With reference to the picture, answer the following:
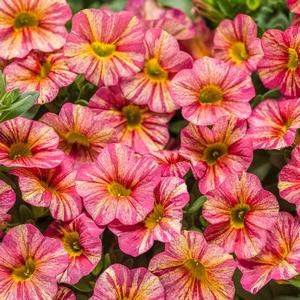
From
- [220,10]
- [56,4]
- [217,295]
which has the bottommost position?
[217,295]

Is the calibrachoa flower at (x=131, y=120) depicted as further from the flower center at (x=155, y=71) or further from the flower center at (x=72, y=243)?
the flower center at (x=72, y=243)

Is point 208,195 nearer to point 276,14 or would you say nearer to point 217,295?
point 217,295

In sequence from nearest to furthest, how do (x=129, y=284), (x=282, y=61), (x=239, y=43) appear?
(x=129, y=284) → (x=282, y=61) → (x=239, y=43)

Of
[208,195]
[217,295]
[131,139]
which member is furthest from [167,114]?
[217,295]

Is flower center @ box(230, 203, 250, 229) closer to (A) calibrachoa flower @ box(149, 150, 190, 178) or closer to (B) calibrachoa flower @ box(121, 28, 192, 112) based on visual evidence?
(A) calibrachoa flower @ box(149, 150, 190, 178)

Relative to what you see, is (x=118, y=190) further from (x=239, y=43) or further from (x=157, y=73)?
(x=239, y=43)

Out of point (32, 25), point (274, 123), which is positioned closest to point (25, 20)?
point (32, 25)
